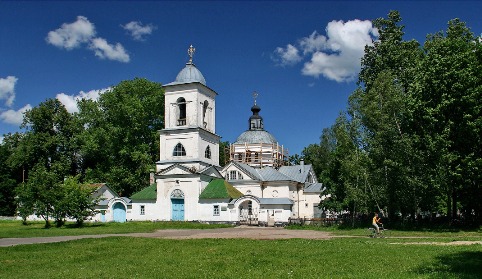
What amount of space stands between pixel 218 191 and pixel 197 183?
7.22 feet

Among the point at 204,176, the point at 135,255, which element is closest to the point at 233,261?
the point at 135,255

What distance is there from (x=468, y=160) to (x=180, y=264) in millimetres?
20988

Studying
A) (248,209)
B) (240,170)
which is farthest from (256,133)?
(248,209)

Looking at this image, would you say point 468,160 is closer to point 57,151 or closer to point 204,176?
point 204,176

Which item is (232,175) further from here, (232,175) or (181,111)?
(181,111)

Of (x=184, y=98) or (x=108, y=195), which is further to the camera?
(x=108, y=195)

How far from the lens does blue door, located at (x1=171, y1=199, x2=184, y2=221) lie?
46875 mm

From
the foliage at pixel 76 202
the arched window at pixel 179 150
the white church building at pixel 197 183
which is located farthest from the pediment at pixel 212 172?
the foliage at pixel 76 202

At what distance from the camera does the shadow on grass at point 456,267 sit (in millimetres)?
10320

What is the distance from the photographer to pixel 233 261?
13359mm

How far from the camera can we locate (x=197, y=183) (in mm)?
46125

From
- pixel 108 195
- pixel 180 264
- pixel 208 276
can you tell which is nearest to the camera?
pixel 208 276

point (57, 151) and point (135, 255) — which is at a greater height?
point (57, 151)

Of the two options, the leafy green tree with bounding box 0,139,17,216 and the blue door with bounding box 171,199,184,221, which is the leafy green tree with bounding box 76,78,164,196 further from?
the leafy green tree with bounding box 0,139,17,216
